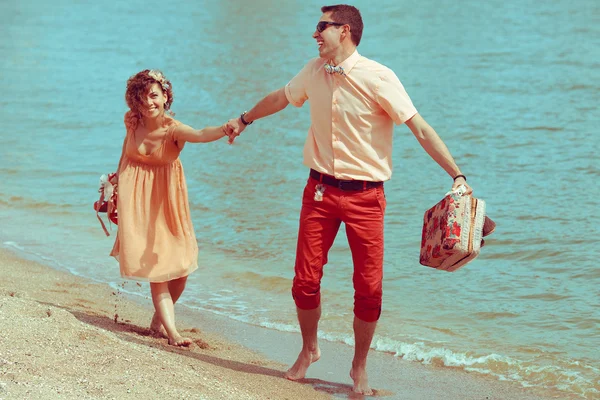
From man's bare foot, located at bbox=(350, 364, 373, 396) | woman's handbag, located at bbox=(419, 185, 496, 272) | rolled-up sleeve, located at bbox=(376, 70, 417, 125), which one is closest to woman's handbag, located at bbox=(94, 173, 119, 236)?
man's bare foot, located at bbox=(350, 364, 373, 396)

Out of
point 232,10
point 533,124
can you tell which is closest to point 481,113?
point 533,124

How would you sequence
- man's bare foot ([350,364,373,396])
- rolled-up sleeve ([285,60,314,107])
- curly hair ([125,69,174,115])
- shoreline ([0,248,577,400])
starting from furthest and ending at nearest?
curly hair ([125,69,174,115])
man's bare foot ([350,364,373,396])
rolled-up sleeve ([285,60,314,107])
shoreline ([0,248,577,400])

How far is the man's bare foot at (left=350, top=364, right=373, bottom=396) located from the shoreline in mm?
59

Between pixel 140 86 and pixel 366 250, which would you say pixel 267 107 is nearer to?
pixel 140 86

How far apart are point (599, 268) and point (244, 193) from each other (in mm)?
4163

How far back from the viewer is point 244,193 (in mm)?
11070

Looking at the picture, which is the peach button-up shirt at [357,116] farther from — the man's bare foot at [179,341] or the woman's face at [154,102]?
the man's bare foot at [179,341]

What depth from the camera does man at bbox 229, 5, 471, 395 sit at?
5008 mm

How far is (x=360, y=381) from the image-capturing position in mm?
Answer: 5453

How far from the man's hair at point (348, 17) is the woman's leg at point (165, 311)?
1.91 metres

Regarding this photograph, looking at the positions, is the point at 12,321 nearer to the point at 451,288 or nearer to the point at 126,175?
the point at 126,175

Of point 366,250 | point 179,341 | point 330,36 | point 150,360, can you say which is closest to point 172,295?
point 179,341

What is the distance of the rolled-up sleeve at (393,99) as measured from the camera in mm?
4953

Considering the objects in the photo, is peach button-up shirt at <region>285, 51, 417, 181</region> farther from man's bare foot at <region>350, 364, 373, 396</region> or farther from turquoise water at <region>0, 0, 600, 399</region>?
turquoise water at <region>0, 0, 600, 399</region>
